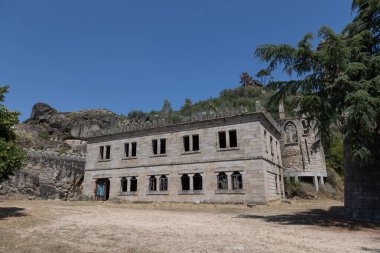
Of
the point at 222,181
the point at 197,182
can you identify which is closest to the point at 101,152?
the point at 197,182

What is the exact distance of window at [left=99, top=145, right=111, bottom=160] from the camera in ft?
99.7

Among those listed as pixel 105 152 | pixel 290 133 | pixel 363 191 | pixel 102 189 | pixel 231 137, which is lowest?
pixel 363 191

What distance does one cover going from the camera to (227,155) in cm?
2359

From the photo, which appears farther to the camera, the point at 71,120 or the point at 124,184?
the point at 71,120

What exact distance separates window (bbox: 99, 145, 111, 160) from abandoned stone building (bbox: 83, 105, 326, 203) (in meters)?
0.10

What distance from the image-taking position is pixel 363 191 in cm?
1372

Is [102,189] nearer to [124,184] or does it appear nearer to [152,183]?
[124,184]

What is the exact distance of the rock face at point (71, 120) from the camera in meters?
48.2

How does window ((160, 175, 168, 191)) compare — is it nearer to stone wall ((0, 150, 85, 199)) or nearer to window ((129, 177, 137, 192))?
window ((129, 177, 137, 192))

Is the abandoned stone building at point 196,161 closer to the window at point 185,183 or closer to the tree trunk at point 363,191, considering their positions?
the window at point 185,183

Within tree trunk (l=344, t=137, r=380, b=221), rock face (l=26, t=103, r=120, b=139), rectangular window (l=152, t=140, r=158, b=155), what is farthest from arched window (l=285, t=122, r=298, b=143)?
rock face (l=26, t=103, r=120, b=139)

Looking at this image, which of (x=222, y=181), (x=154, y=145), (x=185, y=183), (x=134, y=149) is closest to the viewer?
(x=222, y=181)

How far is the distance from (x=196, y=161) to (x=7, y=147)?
591 inches

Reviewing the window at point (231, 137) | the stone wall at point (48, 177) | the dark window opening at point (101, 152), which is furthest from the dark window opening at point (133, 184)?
the window at point (231, 137)
